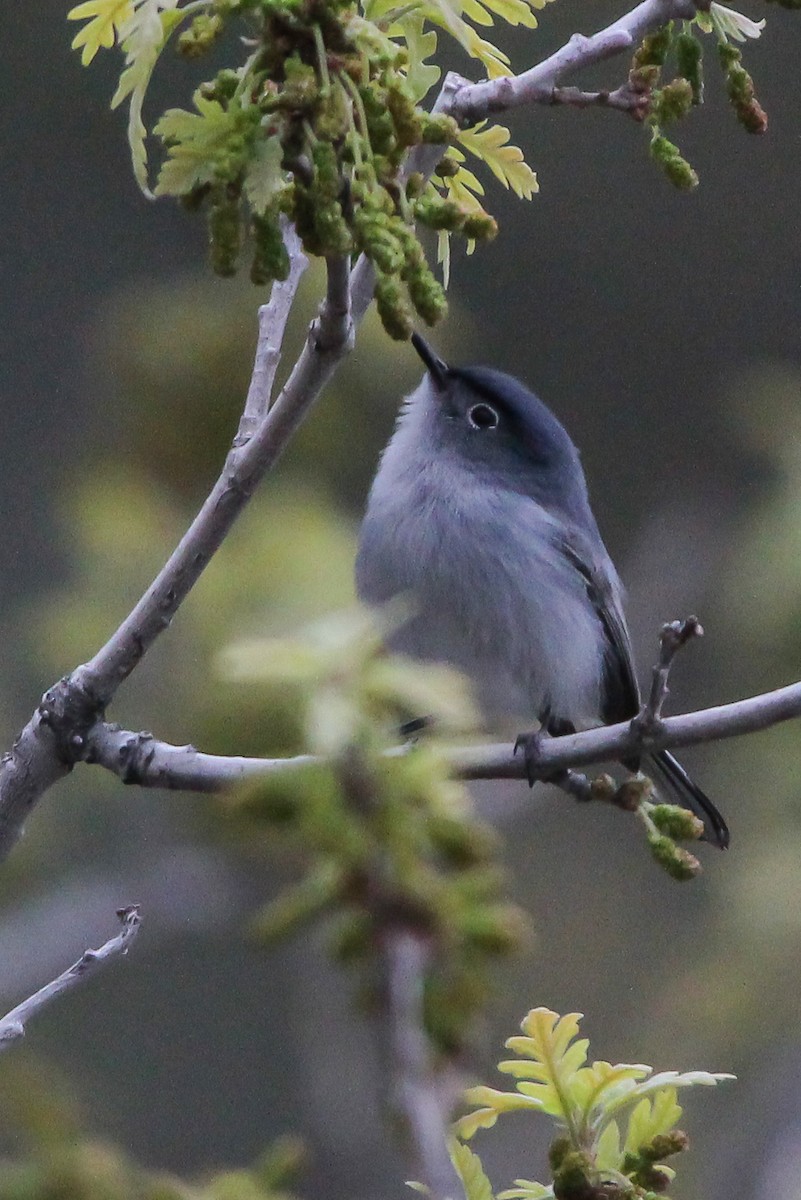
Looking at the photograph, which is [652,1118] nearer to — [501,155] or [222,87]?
[222,87]

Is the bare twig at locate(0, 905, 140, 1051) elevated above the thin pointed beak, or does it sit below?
above

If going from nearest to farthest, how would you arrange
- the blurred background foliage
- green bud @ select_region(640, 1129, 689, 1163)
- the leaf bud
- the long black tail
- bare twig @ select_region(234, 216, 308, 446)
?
1. the leaf bud
2. green bud @ select_region(640, 1129, 689, 1163)
3. bare twig @ select_region(234, 216, 308, 446)
4. the long black tail
5. the blurred background foliage

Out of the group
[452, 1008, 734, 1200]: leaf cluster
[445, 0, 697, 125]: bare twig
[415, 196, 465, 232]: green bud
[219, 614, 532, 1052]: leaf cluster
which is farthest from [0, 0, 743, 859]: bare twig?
[219, 614, 532, 1052]: leaf cluster

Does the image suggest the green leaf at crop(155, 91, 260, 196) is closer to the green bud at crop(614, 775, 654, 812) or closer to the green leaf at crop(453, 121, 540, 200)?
the green leaf at crop(453, 121, 540, 200)

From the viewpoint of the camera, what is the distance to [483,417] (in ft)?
11.4

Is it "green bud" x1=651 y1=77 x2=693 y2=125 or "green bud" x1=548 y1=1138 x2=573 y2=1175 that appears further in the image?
"green bud" x1=651 y1=77 x2=693 y2=125

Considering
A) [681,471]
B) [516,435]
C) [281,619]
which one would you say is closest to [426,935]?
[281,619]

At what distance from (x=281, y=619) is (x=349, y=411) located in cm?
125

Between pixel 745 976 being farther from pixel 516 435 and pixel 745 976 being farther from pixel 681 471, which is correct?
pixel 681 471

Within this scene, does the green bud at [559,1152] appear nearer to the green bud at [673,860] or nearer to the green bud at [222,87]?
the green bud at [673,860]

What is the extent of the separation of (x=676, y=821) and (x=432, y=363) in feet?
6.15

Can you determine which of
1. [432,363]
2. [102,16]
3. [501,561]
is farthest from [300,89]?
[432,363]

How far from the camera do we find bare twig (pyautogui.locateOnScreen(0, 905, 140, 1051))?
1705 mm

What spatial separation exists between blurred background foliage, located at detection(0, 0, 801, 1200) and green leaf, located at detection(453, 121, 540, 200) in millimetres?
937
